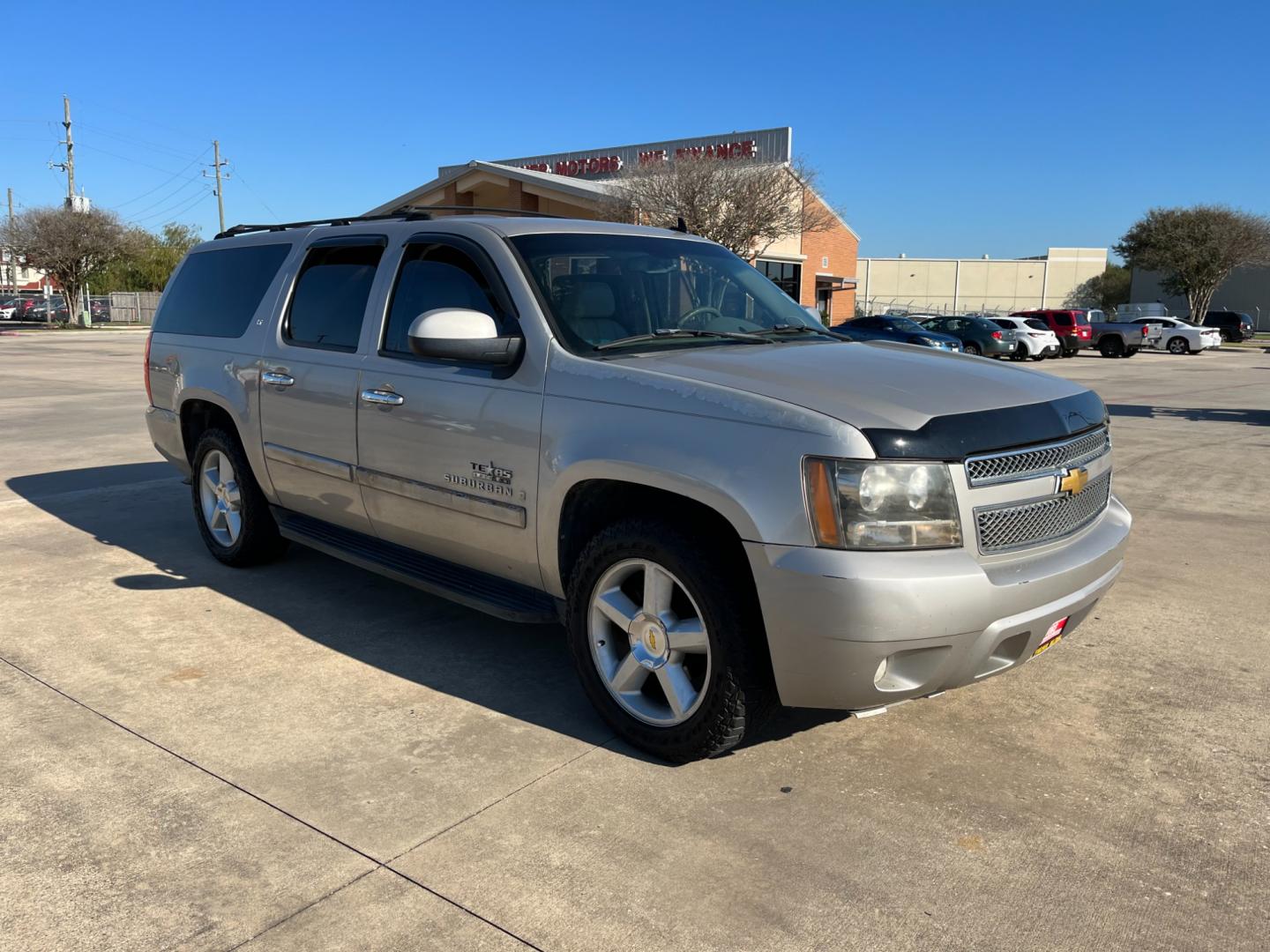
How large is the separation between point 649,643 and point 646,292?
1593 mm

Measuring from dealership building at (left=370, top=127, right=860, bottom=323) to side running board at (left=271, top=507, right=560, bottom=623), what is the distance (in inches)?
1088

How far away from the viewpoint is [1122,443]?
11.6m

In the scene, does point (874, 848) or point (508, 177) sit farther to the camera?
point (508, 177)

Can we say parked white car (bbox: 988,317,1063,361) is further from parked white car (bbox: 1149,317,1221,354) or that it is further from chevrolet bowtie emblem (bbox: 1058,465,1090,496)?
chevrolet bowtie emblem (bbox: 1058,465,1090,496)

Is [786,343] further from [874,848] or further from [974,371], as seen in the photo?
[874,848]

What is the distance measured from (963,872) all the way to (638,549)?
1374mm

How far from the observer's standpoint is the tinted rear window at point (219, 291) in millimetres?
5492

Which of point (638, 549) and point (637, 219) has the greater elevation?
point (637, 219)

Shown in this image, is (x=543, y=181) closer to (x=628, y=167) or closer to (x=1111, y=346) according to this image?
(x=628, y=167)

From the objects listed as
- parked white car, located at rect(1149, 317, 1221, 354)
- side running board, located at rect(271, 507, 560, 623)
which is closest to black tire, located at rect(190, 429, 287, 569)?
side running board, located at rect(271, 507, 560, 623)

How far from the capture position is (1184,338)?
133ft

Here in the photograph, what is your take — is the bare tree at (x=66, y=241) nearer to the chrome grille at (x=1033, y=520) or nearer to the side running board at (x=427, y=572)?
the side running board at (x=427, y=572)

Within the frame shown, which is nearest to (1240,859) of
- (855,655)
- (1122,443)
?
(855,655)

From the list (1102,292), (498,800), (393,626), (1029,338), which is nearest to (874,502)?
(498,800)
